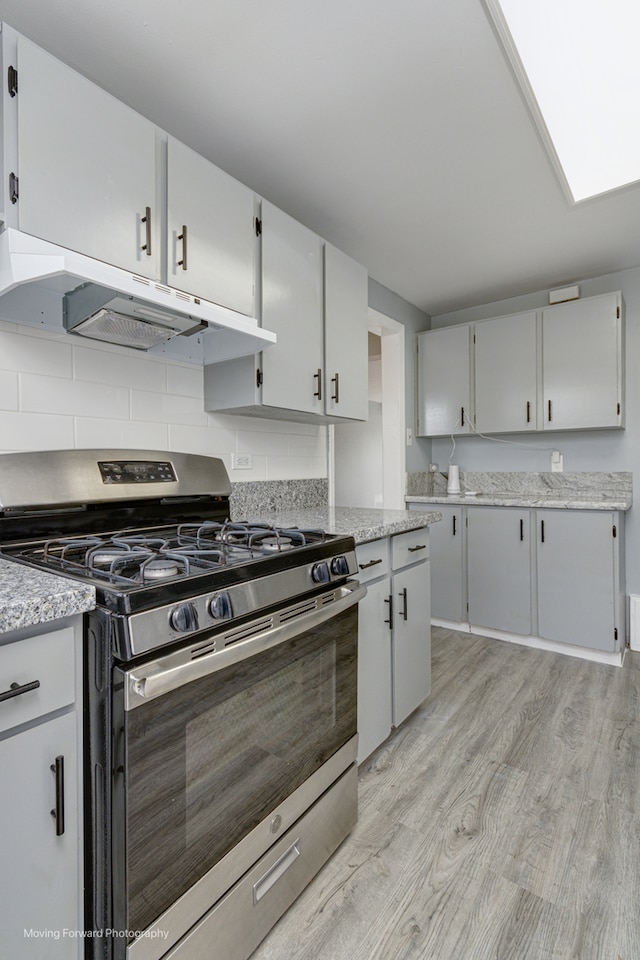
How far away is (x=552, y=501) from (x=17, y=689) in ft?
9.44

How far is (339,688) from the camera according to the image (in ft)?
4.67

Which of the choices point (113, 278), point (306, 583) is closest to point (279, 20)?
point (113, 278)

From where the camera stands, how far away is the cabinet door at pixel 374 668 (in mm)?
1740

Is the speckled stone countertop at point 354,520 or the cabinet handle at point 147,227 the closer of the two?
the cabinet handle at point 147,227

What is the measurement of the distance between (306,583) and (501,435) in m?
2.82

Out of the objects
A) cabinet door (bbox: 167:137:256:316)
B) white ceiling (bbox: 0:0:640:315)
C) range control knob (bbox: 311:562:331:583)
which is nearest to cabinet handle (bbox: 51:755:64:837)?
range control knob (bbox: 311:562:331:583)

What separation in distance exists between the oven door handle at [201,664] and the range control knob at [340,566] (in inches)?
3.7

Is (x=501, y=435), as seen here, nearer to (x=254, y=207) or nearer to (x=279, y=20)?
(x=254, y=207)

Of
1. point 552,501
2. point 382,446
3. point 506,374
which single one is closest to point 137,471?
point 382,446

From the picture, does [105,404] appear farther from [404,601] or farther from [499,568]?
[499,568]

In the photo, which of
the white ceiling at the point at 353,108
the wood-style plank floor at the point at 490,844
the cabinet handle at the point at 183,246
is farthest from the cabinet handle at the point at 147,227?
the wood-style plank floor at the point at 490,844

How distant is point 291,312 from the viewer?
199cm

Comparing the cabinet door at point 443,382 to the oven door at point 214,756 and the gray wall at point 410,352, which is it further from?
the oven door at point 214,756

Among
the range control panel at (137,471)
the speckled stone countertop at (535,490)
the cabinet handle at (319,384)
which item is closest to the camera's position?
the range control panel at (137,471)
